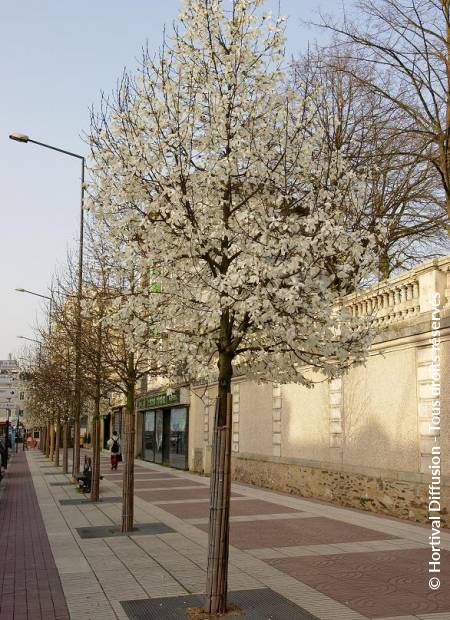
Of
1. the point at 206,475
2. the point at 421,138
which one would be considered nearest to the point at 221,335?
the point at 421,138

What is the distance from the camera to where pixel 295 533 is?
12727 millimetres

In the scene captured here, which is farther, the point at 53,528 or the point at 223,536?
the point at 53,528

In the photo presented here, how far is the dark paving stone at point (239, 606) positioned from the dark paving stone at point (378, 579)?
67 cm

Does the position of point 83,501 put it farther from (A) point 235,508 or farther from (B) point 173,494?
(A) point 235,508

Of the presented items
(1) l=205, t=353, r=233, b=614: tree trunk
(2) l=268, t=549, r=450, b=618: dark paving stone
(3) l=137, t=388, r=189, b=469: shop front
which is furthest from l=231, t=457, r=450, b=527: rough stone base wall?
(3) l=137, t=388, r=189, b=469: shop front

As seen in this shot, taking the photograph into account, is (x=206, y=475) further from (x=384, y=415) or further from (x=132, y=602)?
(x=132, y=602)

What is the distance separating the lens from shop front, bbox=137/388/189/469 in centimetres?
3372

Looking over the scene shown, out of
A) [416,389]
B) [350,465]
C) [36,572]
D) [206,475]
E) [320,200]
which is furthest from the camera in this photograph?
[206,475]

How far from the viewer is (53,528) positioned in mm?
13828

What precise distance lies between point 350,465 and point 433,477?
4079 mm

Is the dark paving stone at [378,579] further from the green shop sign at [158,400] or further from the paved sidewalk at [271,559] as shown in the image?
the green shop sign at [158,400]

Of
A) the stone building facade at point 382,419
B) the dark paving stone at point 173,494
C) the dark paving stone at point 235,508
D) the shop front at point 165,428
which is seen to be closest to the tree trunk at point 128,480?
the dark paving stone at point 235,508

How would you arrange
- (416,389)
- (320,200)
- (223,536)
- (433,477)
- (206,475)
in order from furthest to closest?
(206,475) < (416,389) < (433,477) < (320,200) < (223,536)

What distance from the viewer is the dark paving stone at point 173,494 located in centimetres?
1978
